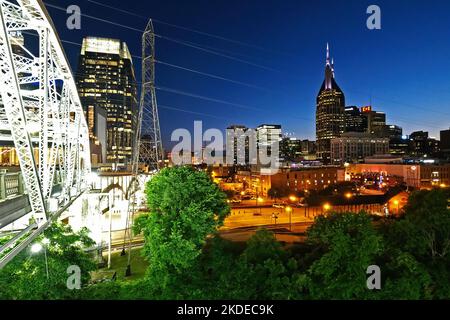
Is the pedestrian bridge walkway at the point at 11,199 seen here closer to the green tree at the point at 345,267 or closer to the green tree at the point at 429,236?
the green tree at the point at 345,267

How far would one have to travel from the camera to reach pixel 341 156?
190250mm

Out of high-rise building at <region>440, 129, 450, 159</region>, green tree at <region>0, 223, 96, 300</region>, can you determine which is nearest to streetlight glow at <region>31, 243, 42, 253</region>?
green tree at <region>0, 223, 96, 300</region>

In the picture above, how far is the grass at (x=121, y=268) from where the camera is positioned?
2401 centimetres

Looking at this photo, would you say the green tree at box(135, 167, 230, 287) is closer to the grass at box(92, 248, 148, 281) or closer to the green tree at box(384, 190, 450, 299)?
the grass at box(92, 248, 148, 281)

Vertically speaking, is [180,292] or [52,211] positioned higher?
[52,211]

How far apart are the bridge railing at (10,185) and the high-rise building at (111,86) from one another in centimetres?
13272

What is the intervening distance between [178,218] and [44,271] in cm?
666

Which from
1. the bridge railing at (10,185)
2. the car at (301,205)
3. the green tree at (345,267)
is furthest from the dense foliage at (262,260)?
the car at (301,205)

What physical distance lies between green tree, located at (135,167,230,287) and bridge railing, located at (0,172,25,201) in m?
6.35

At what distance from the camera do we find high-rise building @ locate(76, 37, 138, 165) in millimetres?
147000
